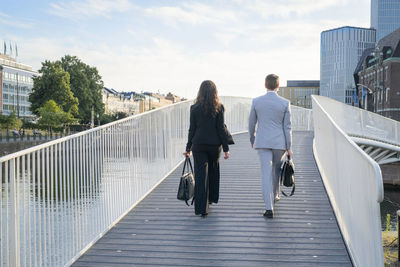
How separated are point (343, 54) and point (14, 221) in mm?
119890

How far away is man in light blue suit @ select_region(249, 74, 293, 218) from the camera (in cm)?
593

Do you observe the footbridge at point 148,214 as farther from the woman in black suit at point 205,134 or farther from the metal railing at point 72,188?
the woman in black suit at point 205,134

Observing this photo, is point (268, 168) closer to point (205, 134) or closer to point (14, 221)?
point (205, 134)

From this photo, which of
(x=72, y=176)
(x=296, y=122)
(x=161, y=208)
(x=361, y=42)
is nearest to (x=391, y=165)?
(x=296, y=122)

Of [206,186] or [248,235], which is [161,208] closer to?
[206,186]

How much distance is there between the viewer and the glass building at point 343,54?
115 metres

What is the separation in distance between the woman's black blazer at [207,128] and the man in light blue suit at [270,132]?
444 mm

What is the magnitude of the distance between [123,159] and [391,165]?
108ft

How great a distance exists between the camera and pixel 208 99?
19.6 feet

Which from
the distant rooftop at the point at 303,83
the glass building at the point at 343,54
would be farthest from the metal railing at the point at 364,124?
the distant rooftop at the point at 303,83

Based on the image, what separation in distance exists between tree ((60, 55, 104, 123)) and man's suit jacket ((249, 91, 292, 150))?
59491mm

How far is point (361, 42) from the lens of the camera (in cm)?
11525

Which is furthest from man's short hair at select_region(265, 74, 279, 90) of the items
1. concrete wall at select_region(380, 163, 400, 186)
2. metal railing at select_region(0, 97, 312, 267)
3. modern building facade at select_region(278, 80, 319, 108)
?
modern building facade at select_region(278, 80, 319, 108)

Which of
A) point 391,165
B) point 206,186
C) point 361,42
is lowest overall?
point 391,165
